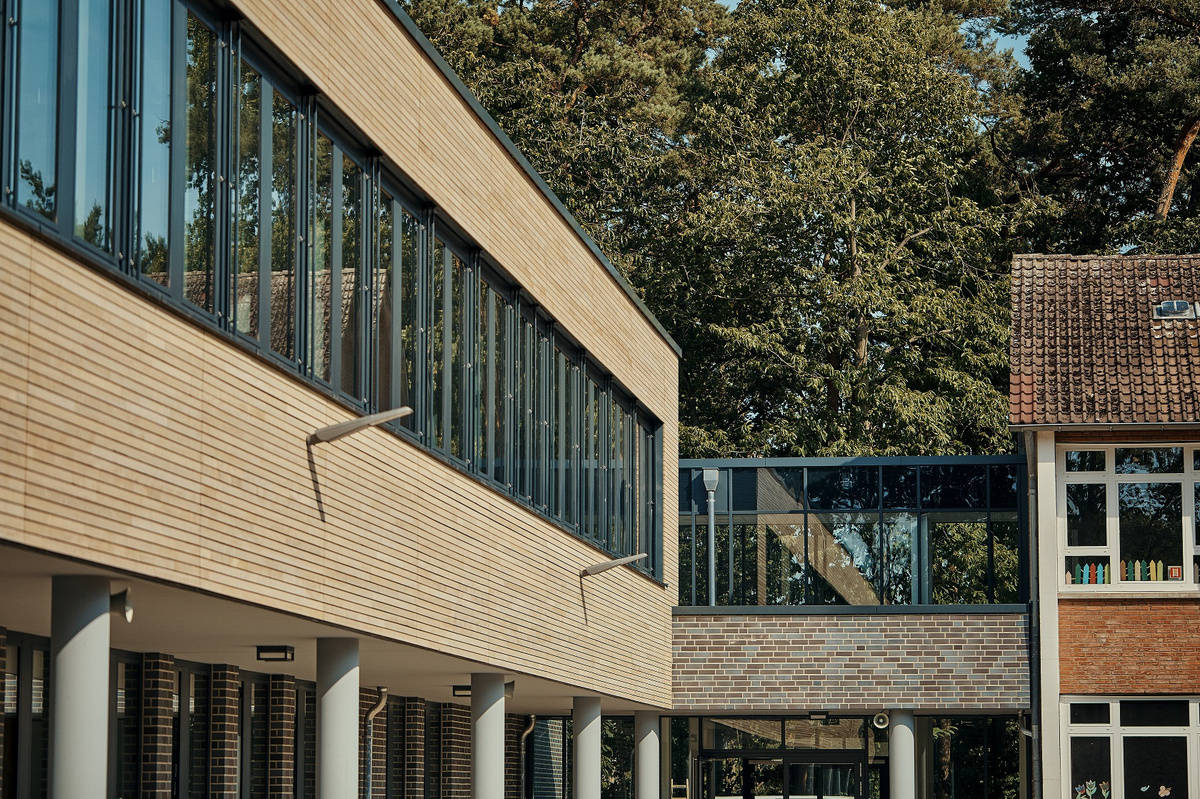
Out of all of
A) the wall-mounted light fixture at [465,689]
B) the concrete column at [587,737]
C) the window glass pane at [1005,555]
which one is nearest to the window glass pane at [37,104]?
the wall-mounted light fixture at [465,689]

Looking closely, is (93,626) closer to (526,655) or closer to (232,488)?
(232,488)

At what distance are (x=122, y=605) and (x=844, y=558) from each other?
17.8m

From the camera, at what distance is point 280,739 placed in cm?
1877

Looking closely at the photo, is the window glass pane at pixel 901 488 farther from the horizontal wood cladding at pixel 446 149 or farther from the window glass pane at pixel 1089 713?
the horizontal wood cladding at pixel 446 149

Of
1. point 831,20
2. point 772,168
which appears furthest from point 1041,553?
point 831,20

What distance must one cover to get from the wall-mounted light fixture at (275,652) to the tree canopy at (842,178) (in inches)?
818

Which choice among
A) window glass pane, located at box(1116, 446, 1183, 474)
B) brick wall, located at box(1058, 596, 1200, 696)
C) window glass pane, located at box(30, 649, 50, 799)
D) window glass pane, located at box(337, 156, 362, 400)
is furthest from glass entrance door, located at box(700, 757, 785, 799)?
window glass pane, located at box(337, 156, 362, 400)

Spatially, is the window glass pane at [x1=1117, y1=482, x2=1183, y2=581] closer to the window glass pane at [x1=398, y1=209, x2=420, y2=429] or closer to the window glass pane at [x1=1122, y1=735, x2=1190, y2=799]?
the window glass pane at [x1=1122, y1=735, x2=1190, y2=799]

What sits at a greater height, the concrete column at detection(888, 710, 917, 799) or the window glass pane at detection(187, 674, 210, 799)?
the window glass pane at detection(187, 674, 210, 799)

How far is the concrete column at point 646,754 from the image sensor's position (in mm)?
26844

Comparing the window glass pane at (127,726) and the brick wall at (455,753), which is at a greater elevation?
the window glass pane at (127,726)

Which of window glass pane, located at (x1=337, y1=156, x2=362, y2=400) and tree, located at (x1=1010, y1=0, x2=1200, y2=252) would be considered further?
tree, located at (x1=1010, y1=0, x2=1200, y2=252)

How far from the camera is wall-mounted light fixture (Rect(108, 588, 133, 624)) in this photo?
1051 centimetres

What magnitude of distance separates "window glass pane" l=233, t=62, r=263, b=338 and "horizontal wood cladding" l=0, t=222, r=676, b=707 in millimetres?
392
